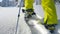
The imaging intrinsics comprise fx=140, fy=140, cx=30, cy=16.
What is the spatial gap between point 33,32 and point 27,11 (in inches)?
20.4

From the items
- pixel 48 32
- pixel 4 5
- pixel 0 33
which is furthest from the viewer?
pixel 4 5

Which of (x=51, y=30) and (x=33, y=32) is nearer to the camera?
(x=51, y=30)

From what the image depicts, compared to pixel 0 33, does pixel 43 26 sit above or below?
above

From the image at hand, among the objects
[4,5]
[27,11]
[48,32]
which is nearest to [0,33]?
[27,11]

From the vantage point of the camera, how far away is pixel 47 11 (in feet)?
3.05

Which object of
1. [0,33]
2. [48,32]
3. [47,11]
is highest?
[47,11]

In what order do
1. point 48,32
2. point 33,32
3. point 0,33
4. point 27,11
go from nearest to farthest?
point 48,32, point 33,32, point 0,33, point 27,11

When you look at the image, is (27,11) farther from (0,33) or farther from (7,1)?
(7,1)

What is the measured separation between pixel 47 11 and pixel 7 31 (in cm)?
55

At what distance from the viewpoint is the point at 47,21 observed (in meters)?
0.93

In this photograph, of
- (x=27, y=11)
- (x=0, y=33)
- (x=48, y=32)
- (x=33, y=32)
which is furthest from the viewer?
(x=27, y=11)

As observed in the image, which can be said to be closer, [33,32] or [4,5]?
[33,32]

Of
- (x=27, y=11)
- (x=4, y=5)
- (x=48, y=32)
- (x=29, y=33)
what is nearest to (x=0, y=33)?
(x=29, y=33)

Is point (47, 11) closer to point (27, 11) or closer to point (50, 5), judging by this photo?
point (50, 5)
